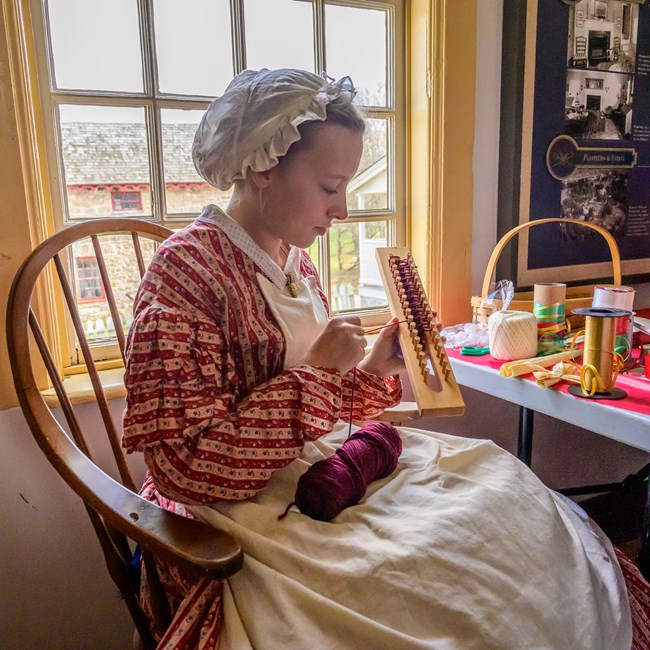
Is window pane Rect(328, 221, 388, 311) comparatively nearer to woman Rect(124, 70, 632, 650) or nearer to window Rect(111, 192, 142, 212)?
window Rect(111, 192, 142, 212)

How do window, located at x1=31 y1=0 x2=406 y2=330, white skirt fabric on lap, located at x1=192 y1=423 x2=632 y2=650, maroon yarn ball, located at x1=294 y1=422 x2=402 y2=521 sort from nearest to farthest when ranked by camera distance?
white skirt fabric on lap, located at x1=192 y1=423 x2=632 y2=650 → maroon yarn ball, located at x1=294 y1=422 x2=402 y2=521 → window, located at x1=31 y1=0 x2=406 y2=330

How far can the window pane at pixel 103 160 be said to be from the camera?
127 centimetres

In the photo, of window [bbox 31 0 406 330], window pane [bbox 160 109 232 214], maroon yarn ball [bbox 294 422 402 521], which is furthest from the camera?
window pane [bbox 160 109 232 214]

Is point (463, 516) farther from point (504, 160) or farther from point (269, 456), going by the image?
point (504, 160)

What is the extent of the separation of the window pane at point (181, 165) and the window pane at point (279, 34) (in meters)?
0.21

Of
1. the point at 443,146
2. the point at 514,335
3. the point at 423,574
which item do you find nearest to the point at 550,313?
the point at 514,335

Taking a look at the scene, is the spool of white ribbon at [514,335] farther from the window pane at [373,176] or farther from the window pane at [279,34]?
the window pane at [279,34]

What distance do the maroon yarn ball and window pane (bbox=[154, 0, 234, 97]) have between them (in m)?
0.92

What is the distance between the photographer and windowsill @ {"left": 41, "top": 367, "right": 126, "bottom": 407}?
117cm

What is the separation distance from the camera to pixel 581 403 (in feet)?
3.33

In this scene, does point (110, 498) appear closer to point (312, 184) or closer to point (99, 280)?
point (312, 184)

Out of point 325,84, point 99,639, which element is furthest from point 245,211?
point 99,639

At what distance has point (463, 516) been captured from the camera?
754 mm

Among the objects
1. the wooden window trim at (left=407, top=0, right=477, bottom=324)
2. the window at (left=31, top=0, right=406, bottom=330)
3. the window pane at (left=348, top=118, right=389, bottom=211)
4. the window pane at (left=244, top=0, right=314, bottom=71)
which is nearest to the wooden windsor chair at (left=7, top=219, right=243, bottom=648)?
the window at (left=31, top=0, right=406, bottom=330)
